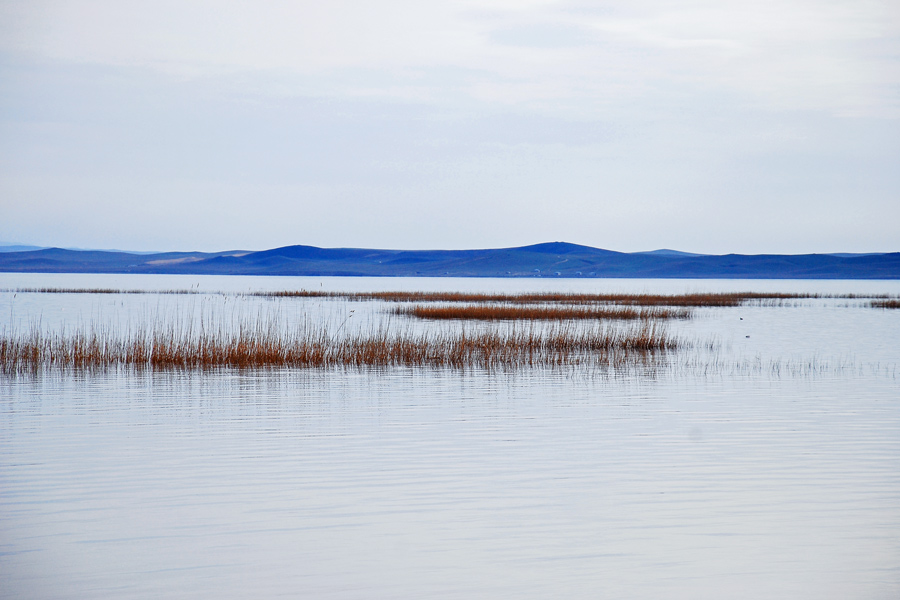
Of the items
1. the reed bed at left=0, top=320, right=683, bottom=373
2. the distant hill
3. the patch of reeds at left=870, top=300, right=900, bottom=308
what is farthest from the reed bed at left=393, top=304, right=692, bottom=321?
the distant hill

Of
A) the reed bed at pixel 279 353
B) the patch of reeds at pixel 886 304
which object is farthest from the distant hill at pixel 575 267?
the reed bed at pixel 279 353

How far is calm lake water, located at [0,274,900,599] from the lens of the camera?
5309 mm

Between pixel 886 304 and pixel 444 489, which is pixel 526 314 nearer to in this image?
pixel 886 304

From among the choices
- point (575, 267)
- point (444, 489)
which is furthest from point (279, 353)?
point (575, 267)

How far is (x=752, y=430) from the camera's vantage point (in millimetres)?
10078

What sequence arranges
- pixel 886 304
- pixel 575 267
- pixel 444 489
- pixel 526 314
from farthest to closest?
1. pixel 575 267
2. pixel 886 304
3. pixel 526 314
4. pixel 444 489

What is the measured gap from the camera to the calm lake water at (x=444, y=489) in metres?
5.31

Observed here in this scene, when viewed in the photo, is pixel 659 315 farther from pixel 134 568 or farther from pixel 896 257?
pixel 896 257

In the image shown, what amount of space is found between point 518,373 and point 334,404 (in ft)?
15.0

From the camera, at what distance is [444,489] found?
727 centimetres

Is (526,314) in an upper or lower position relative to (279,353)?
upper

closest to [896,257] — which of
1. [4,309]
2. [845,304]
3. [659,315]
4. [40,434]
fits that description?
[845,304]

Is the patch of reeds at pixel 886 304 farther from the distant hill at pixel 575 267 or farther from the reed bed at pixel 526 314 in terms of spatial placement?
the distant hill at pixel 575 267

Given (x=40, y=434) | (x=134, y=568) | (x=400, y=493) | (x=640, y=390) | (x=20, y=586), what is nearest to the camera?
(x=20, y=586)
